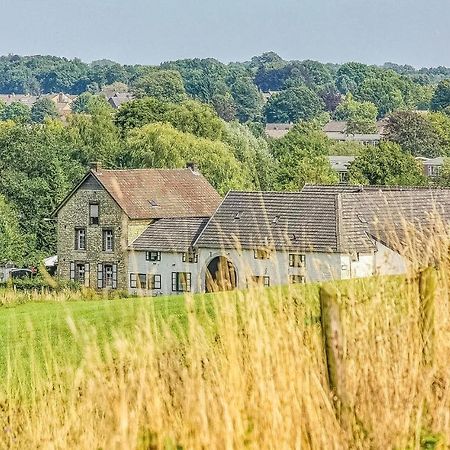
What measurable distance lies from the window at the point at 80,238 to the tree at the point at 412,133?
60023mm

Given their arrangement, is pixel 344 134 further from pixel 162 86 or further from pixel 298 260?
pixel 298 260

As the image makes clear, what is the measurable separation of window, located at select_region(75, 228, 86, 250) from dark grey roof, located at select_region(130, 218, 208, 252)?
336 centimetres

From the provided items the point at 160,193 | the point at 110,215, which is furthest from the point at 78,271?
the point at 160,193

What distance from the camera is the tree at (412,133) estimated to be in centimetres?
10988

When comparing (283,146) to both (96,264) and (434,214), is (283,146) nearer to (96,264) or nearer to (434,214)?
(96,264)

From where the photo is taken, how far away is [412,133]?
111 meters

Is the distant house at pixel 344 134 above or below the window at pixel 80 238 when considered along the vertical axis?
above

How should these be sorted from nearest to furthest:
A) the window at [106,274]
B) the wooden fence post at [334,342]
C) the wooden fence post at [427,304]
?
the wooden fence post at [334,342], the wooden fence post at [427,304], the window at [106,274]

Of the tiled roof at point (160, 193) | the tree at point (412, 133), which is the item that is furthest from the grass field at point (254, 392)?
the tree at point (412, 133)

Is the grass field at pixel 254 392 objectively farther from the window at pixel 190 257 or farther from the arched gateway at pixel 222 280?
the window at pixel 190 257

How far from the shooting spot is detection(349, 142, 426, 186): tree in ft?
223

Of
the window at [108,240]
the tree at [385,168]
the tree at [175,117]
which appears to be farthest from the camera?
the tree at [175,117]

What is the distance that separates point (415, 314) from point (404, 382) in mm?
818

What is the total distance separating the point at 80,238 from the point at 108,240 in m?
1.50
